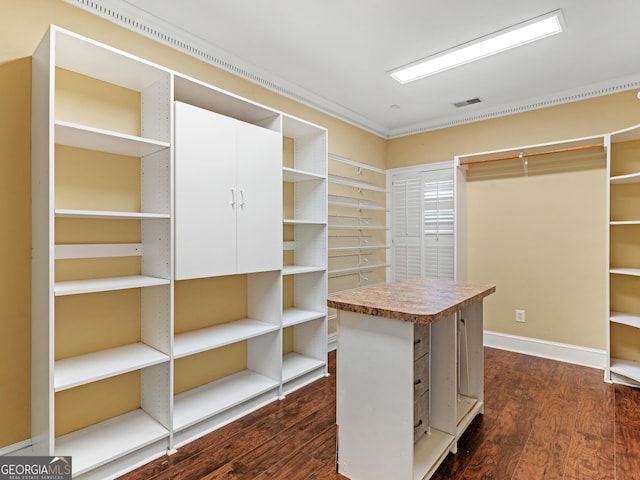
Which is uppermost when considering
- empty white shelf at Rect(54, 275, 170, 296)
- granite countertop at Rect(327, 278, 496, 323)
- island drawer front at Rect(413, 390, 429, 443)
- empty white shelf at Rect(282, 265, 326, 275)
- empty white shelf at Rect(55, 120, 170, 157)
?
empty white shelf at Rect(55, 120, 170, 157)

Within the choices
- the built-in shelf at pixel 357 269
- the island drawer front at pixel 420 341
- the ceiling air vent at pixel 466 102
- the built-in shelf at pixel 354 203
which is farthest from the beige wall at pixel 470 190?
the island drawer front at pixel 420 341

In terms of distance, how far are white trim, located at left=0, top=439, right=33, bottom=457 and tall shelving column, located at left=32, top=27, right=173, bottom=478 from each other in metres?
0.09

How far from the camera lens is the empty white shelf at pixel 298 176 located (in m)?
2.88

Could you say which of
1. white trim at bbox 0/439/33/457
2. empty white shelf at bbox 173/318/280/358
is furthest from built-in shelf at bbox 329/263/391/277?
white trim at bbox 0/439/33/457

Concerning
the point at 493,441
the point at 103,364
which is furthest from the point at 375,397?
the point at 103,364

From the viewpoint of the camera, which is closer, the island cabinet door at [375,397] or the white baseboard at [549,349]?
the island cabinet door at [375,397]

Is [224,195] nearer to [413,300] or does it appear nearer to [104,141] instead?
[104,141]

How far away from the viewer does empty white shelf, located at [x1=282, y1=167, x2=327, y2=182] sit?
2877mm

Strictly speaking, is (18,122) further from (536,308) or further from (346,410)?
(536,308)

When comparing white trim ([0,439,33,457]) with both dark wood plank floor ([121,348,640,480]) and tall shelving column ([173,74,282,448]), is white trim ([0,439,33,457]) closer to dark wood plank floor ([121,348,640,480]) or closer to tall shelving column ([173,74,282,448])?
dark wood plank floor ([121,348,640,480])

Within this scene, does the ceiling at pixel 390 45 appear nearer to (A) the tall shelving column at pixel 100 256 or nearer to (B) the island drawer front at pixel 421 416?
(A) the tall shelving column at pixel 100 256

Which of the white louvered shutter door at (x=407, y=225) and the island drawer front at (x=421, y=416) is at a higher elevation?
the white louvered shutter door at (x=407, y=225)

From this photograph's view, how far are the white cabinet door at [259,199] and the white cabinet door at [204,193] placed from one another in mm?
68

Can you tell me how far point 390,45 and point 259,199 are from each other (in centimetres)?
153
